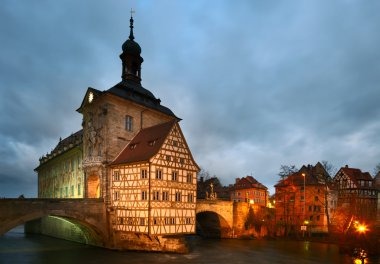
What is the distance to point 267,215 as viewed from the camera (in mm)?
52750

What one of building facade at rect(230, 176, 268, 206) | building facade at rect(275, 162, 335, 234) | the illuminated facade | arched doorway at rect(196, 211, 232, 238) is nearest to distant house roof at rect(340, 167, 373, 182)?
building facade at rect(275, 162, 335, 234)

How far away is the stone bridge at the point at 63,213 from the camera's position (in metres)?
27.1

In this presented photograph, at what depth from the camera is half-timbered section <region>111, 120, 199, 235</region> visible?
3156cm

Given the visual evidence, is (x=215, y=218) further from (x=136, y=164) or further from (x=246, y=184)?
(x=246, y=184)

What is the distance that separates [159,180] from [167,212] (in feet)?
10.9

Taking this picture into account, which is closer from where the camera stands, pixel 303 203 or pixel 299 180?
pixel 303 203

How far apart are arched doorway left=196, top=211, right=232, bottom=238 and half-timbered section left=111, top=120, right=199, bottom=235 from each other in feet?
45.9

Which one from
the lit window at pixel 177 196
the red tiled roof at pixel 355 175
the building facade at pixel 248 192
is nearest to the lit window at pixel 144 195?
the lit window at pixel 177 196

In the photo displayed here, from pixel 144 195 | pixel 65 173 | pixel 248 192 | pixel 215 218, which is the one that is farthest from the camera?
pixel 248 192

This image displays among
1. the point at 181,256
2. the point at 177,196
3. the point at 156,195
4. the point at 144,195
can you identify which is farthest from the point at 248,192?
the point at 144,195

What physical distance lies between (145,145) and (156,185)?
5.03m

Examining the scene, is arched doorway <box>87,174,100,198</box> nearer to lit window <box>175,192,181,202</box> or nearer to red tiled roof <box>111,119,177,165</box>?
red tiled roof <box>111,119,177,165</box>

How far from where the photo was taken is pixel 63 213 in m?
30.5

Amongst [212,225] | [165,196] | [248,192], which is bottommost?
[212,225]
